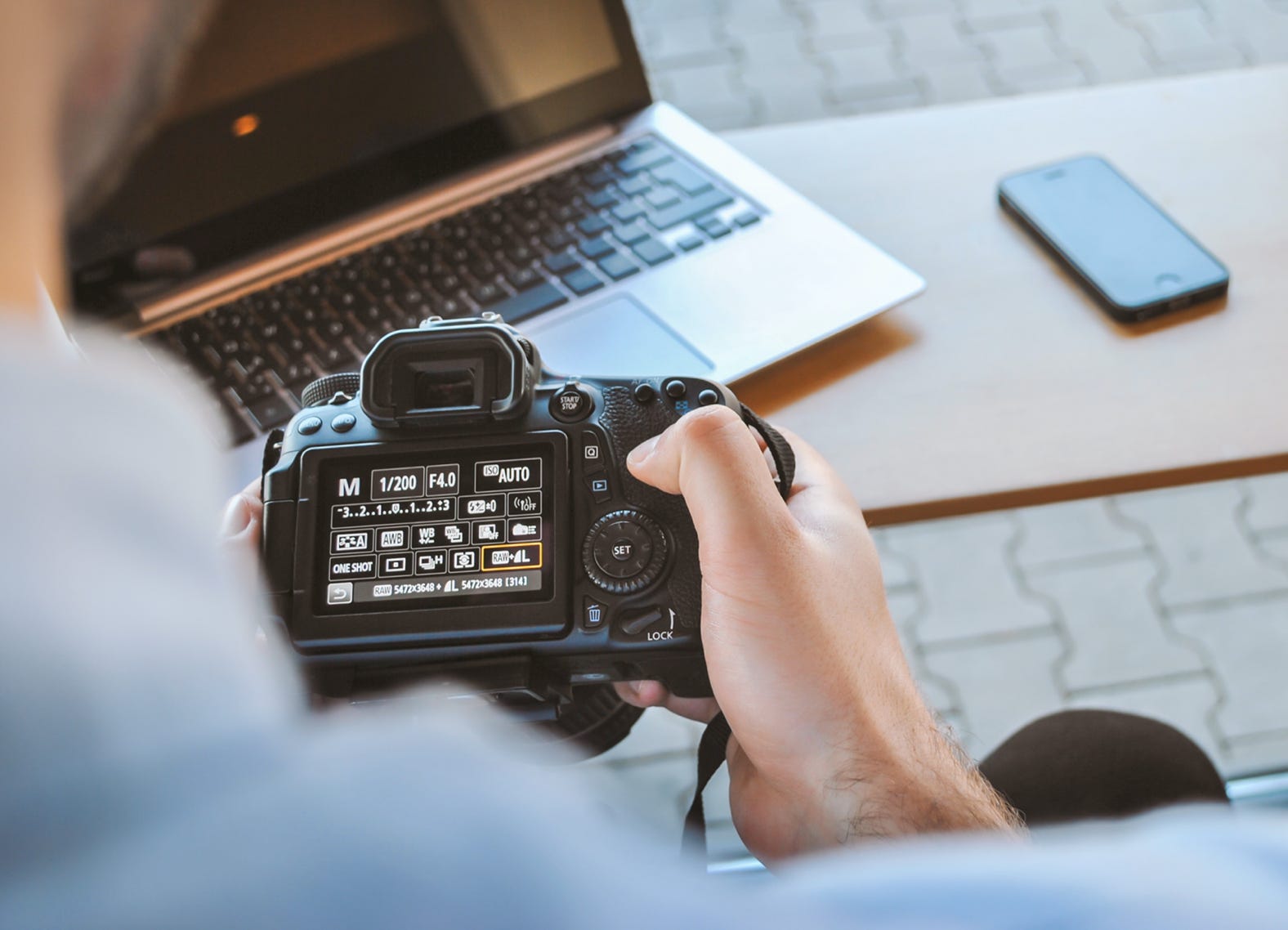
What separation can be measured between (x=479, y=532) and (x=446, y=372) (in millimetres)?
99

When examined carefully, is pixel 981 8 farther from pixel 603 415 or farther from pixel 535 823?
pixel 535 823

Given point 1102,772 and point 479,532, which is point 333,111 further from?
point 1102,772

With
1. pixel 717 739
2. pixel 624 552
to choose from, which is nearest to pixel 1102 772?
pixel 717 739

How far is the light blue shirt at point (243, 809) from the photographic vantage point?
23 cm

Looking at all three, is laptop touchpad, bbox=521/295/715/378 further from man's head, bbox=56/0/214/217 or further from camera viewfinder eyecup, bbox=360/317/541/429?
man's head, bbox=56/0/214/217

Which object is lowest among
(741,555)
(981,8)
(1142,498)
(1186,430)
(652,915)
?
(1142,498)

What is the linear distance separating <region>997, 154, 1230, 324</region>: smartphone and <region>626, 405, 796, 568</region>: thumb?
0.36 metres

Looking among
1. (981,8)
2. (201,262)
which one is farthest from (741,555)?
(981,8)

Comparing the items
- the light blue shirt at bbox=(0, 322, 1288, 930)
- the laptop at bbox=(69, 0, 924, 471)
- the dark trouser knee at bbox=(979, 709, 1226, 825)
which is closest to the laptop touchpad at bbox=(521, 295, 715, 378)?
the laptop at bbox=(69, 0, 924, 471)

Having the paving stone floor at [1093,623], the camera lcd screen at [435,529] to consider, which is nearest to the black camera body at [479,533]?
the camera lcd screen at [435,529]

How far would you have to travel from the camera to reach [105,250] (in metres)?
0.78

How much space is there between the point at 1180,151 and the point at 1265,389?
→ 0.28m

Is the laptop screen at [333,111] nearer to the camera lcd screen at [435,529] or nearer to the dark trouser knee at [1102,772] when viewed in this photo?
the camera lcd screen at [435,529]

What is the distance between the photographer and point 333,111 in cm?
82
